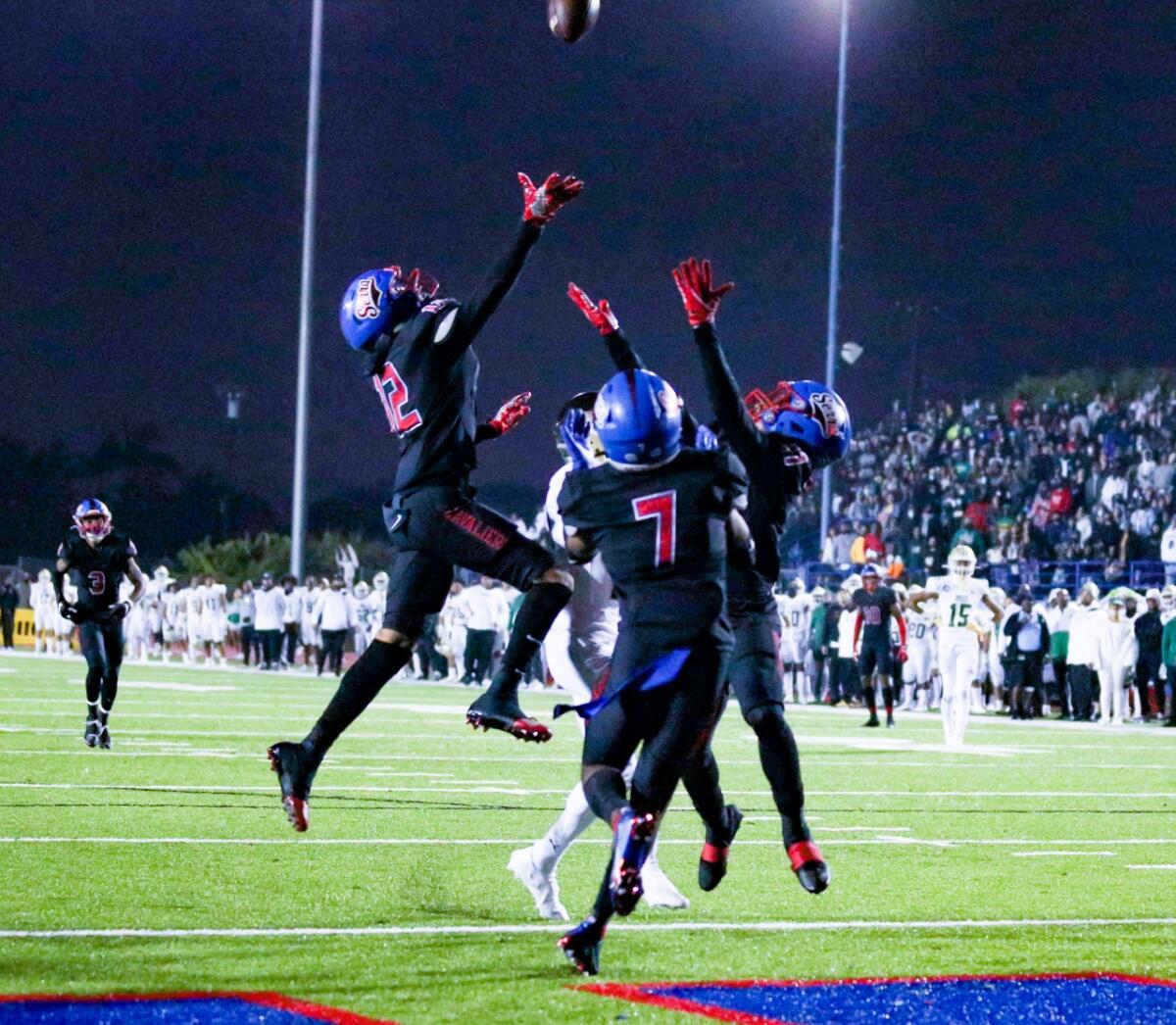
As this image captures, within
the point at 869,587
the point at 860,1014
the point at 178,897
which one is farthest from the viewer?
the point at 869,587

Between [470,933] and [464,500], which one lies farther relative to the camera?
[464,500]

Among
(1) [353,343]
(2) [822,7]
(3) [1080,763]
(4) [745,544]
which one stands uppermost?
(2) [822,7]

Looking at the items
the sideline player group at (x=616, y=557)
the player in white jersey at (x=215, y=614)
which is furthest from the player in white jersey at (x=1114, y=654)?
the player in white jersey at (x=215, y=614)

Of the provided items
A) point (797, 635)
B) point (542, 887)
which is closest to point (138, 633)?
point (797, 635)

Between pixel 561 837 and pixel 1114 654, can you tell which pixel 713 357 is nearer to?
pixel 561 837

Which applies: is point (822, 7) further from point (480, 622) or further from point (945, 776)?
point (945, 776)

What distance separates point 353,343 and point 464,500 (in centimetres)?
74

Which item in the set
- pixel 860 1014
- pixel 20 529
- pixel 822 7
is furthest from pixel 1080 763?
pixel 20 529

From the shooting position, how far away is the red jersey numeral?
7219 mm

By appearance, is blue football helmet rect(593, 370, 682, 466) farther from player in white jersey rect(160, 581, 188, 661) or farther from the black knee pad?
player in white jersey rect(160, 581, 188, 661)

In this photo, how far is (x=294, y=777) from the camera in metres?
7.01

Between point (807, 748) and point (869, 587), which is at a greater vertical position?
point (869, 587)

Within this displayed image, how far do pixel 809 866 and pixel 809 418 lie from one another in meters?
1.67

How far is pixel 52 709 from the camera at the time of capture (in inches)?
749
